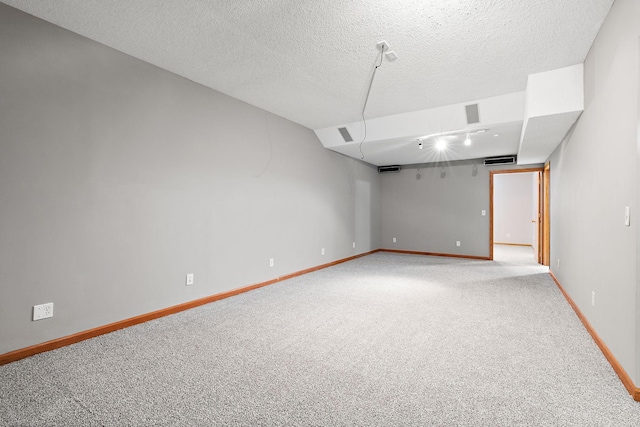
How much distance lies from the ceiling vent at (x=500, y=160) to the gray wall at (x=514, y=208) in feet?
10.5

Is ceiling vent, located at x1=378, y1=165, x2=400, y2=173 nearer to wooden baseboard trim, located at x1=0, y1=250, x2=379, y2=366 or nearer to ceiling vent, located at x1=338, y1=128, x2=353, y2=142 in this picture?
ceiling vent, located at x1=338, y1=128, x2=353, y2=142

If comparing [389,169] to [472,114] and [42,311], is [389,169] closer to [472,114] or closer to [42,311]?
[472,114]

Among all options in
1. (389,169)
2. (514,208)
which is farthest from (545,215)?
(514,208)

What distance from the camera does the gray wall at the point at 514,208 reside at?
946cm

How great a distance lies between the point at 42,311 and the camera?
2332 millimetres

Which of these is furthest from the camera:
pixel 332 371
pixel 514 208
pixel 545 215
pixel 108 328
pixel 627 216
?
pixel 514 208

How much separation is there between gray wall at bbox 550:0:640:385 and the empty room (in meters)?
0.03

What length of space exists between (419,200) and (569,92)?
192 inches

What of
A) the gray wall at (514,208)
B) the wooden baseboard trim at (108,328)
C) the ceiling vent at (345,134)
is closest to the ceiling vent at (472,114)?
the ceiling vent at (345,134)

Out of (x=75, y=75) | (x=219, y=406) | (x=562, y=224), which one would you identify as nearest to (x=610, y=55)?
(x=562, y=224)

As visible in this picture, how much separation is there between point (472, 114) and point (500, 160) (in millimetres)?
3144

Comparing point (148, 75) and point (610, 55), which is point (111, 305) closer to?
point (148, 75)

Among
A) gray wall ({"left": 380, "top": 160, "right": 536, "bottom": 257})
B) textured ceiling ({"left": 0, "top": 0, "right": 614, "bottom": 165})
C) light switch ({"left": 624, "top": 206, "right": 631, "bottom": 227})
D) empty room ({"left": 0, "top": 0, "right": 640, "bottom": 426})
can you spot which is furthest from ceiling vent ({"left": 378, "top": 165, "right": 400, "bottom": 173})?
light switch ({"left": 624, "top": 206, "right": 631, "bottom": 227})

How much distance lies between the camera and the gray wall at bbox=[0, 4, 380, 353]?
2.24 meters
